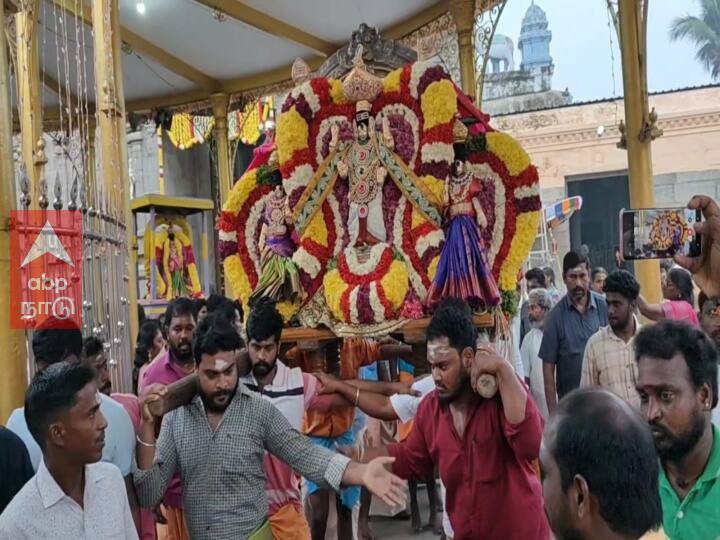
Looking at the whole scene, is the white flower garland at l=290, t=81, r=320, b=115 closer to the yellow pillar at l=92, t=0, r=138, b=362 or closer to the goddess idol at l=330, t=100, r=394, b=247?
the goddess idol at l=330, t=100, r=394, b=247

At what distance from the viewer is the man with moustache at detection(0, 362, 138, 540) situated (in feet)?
6.98

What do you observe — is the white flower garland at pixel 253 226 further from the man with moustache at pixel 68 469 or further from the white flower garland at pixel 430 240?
the man with moustache at pixel 68 469

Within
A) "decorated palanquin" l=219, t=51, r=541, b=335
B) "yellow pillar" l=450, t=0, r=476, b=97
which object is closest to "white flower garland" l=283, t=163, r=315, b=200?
"decorated palanquin" l=219, t=51, r=541, b=335

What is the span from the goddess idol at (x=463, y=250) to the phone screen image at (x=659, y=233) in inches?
30.7

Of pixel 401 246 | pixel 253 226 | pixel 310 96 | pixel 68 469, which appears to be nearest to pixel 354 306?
pixel 401 246

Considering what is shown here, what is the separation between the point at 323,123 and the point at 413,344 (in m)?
1.48

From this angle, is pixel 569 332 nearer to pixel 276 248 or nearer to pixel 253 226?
pixel 276 248

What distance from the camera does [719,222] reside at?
3.15 meters

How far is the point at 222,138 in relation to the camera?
1261 centimetres

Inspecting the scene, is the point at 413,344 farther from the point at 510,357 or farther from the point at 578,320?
the point at 578,320

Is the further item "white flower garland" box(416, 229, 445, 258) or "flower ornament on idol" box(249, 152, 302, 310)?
"flower ornament on idol" box(249, 152, 302, 310)

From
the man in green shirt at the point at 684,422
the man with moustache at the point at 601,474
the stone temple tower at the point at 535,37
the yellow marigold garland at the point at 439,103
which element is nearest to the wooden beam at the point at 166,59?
the yellow marigold garland at the point at 439,103

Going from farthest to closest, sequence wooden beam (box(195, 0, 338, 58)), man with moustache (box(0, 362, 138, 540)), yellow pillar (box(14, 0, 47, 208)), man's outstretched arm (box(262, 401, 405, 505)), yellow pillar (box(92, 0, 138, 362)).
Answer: wooden beam (box(195, 0, 338, 58)), yellow pillar (box(14, 0, 47, 208)), yellow pillar (box(92, 0, 138, 362)), man's outstretched arm (box(262, 401, 405, 505)), man with moustache (box(0, 362, 138, 540))

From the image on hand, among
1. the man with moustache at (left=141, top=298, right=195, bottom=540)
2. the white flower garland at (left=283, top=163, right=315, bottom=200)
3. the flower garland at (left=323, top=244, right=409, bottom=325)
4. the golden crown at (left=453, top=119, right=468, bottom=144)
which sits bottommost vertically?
the man with moustache at (left=141, top=298, right=195, bottom=540)
